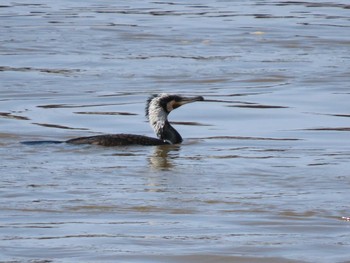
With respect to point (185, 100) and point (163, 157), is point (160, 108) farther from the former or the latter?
point (163, 157)

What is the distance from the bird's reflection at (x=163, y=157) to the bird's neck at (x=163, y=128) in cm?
14

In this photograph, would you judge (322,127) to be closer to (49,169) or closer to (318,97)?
(318,97)

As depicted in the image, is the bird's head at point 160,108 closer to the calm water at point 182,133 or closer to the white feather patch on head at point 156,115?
the white feather patch on head at point 156,115

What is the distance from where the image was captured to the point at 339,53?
2289 cm

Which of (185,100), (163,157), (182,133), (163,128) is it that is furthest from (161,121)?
(163,157)

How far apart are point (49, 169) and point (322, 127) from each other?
14.2 feet

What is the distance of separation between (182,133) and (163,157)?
186cm

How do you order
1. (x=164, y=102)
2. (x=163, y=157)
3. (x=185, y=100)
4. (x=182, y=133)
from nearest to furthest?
(x=163, y=157)
(x=164, y=102)
(x=185, y=100)
(x=182, y=133)

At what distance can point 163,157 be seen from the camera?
45.3 ft

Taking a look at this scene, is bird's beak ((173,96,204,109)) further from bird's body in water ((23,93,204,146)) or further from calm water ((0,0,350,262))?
calm water ((0,0,350,262))

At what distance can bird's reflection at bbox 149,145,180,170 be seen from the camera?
43.3 ft

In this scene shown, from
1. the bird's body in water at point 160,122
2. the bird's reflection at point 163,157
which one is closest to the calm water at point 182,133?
the bird's reflection at point 163,157

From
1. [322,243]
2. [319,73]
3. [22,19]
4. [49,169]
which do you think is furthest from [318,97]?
[22,19]

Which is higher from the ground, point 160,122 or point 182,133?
point 160,122
